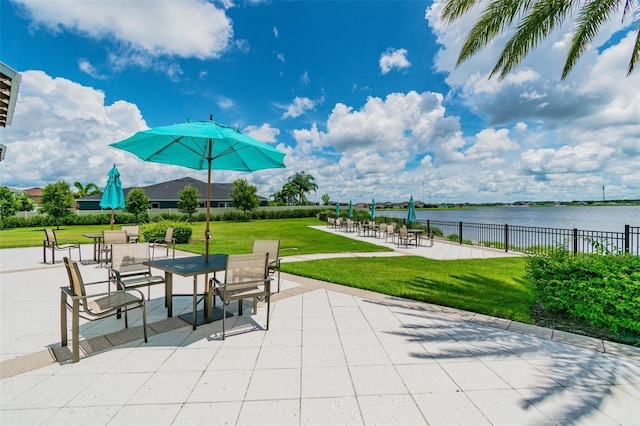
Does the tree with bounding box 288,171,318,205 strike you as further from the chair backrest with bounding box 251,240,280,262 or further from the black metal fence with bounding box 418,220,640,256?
the chair backrest with bounding box 251,240,280,262

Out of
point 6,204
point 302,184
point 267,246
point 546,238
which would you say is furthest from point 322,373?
point 302,184

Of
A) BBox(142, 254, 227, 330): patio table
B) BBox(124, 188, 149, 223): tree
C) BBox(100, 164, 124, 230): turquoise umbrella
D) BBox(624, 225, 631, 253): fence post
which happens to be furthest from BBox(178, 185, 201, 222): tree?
BBox(624, 225, 631, 253): fence post

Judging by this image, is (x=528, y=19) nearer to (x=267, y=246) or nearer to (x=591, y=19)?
(x=591, y=19)

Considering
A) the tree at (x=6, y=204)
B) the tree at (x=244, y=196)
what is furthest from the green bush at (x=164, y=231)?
the tree at (x=6, y=204)

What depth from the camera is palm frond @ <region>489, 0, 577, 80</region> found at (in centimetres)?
572

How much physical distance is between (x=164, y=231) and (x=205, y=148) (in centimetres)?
919

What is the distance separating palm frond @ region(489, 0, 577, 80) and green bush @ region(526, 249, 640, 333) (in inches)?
184

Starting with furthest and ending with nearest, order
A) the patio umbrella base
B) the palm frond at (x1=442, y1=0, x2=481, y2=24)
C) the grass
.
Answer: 1. the palm frond at (x1=442, y1=0, x2=481, y2=24)
2. the grass
3. the patio umbrella base

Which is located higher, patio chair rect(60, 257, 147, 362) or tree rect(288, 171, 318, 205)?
tree rect(288, 171, 318, 205)

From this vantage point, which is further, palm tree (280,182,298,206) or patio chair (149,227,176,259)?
palm tree (280,182,298,206)

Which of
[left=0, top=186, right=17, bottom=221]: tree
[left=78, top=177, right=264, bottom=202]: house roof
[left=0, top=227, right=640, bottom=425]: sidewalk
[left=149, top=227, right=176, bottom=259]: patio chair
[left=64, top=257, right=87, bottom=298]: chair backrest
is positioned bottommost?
[left=0, top=227, right=640, bottom=425]: sidewalk

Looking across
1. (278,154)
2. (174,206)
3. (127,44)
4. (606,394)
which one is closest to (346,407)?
(606,394)

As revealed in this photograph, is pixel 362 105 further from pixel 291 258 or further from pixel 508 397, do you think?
pixel 508 397

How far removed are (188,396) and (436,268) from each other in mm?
7286
